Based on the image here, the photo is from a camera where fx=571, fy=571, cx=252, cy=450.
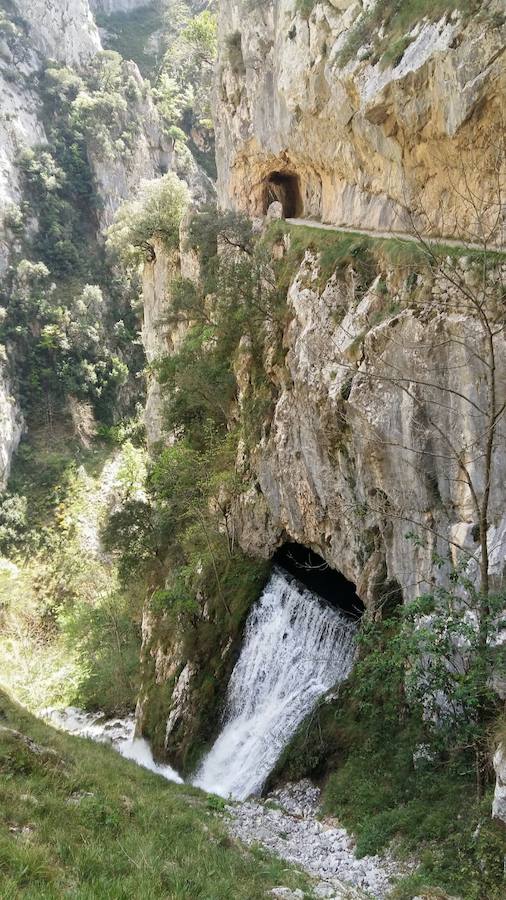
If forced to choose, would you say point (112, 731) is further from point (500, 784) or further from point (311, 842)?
point (500, 784)

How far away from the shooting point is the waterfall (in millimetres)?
13586

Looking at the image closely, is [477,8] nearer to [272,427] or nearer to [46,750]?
[272,427]

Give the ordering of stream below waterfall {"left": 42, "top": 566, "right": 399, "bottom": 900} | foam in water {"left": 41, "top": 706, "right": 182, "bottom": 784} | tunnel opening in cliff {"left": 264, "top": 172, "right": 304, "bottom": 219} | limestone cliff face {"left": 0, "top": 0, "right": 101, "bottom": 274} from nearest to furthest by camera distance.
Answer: stream below waterfall {"left": 42, "top": 566, "right": 399, "bottom": 900} < foam in water {"left": 41, "top": 706, "right": 182, "bottom": 784} < tunnel opening in cliff {"left": 264, "top": 172, "right": 304, "bottom": 219} < limestone cliff face {"left": 0, "top": 0, "right": 101, "bottom": 274}

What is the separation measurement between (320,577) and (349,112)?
13.7m

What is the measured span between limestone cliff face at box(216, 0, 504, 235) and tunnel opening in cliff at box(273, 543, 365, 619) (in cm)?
966

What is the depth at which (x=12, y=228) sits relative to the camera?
5656 cm

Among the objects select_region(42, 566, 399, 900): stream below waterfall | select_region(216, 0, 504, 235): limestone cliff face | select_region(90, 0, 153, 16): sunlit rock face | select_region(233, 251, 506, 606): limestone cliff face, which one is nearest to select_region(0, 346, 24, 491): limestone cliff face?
select_region(216, 0, 504, 235): limestone cliff face

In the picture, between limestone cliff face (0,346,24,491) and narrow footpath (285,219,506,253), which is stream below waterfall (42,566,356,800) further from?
limestone cliff face (0,346,24,491)

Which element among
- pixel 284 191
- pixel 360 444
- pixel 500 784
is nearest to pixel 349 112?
pixel 360 444

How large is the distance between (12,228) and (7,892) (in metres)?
61.9

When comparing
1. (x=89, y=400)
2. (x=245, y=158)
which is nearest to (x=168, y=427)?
(x=245, y=158)

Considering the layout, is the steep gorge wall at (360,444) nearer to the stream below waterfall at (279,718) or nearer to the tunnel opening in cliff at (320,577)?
the tunnel opening in cliff at (320,577)

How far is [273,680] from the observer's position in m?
14.8

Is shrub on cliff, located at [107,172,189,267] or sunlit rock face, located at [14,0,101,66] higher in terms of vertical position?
sunlit rock face, located at [14,0,101,66]
